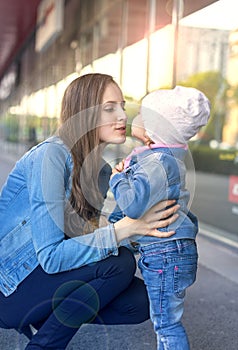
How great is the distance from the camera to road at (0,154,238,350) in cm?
283

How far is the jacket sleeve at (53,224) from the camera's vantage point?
1990mm

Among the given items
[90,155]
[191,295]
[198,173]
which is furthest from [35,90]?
[90,155]

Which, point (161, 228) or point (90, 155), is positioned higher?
point (90, 155)

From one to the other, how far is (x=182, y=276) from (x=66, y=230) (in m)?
0.46

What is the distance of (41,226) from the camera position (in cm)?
199

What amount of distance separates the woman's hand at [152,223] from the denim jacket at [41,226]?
42 mm

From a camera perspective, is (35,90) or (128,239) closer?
(128,239)

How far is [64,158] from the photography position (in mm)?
2070

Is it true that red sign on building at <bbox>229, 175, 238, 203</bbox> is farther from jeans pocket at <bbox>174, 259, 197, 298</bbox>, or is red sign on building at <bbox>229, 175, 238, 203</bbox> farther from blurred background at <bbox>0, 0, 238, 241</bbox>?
jeans pocket at <bbox>174, 259, 197, 298</bbox>

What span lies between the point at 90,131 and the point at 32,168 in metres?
0.26

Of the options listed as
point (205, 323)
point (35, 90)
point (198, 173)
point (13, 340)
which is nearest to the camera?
point (13, 340)

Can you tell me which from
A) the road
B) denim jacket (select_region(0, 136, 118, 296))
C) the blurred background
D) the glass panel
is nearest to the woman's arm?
denim jacket (select_region(0, 136, 118, 296))

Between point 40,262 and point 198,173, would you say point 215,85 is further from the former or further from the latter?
point 40,262

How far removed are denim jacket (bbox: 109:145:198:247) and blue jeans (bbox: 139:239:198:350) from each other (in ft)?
0.13
